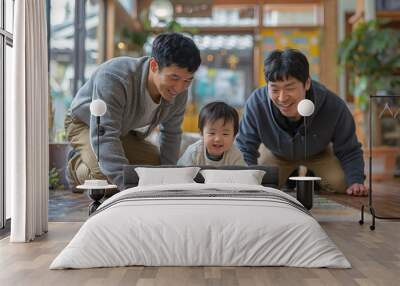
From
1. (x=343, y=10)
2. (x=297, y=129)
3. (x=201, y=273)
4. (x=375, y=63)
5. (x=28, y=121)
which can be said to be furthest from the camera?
(x=343, y=10)

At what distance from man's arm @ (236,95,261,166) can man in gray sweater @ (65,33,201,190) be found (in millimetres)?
568

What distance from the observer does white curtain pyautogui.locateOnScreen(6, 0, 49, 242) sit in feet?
12.4

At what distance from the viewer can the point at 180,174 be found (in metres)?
4.48

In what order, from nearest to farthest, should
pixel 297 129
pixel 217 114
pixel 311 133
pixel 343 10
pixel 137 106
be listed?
pixel 217 114 < pixel 137 106 < pixel 297 129 < pixel 311 133 < pixel 343 10

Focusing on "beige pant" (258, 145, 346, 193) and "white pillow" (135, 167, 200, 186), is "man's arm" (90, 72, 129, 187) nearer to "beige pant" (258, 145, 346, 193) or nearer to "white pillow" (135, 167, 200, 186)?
"white pillow" (135, 167, 200, 186)

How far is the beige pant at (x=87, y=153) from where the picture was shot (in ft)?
17.1

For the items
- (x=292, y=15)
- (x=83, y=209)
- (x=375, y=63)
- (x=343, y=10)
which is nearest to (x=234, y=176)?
(x=83, y=209)

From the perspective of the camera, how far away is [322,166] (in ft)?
19.1

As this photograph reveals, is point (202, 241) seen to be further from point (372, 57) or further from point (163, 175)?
point (372, 57)

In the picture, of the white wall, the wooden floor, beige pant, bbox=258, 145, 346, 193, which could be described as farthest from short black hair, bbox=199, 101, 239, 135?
the white wall

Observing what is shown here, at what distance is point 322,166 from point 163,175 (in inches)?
77.5

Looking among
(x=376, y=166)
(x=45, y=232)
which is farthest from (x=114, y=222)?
(x=376, y=166)

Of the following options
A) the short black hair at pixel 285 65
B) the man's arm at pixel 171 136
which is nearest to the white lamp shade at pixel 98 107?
the man's arm at pixel 171 136

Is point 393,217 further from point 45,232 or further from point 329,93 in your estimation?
point 45,232
